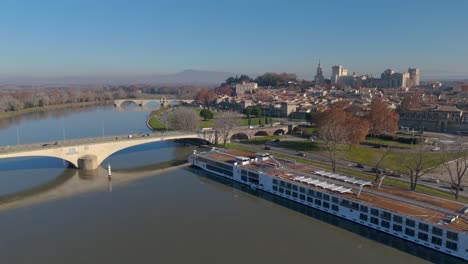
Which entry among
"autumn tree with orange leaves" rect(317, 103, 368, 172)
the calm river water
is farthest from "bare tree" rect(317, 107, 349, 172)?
the calm river water

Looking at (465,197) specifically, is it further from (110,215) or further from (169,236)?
(110,215)

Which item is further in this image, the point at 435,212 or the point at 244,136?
the point at 244,136

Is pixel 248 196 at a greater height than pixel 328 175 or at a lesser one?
lesser

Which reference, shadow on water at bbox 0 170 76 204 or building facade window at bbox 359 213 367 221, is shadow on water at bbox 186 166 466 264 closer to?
building facade window at bbox 359 213 367 221

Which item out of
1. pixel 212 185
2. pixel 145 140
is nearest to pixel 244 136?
pixel 145 140

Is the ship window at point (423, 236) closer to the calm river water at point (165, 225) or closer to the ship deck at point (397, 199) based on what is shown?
the calm river water at point (165, 225)

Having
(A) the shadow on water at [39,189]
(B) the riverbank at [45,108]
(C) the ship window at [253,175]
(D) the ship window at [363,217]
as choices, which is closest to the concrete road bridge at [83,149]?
(A) the shadow on water at [39,189]
